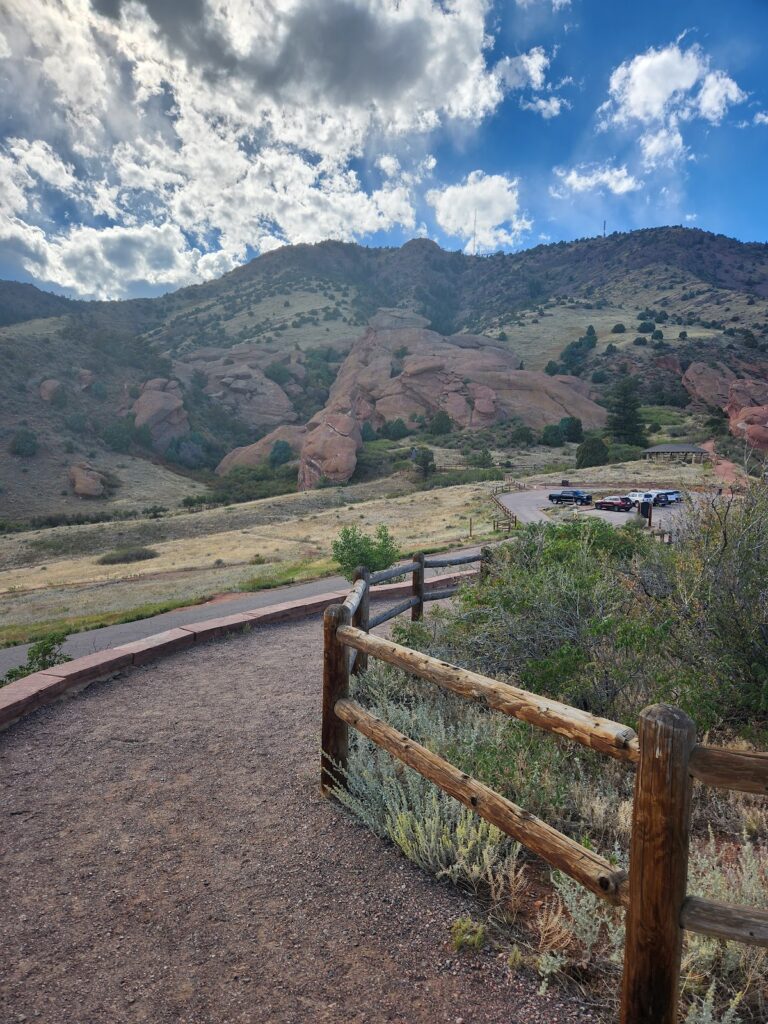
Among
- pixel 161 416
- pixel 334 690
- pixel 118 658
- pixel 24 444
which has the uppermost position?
pixel 161 416

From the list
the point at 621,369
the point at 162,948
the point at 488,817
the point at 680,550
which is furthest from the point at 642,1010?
the point at 621,369

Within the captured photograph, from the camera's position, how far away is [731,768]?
1.76m

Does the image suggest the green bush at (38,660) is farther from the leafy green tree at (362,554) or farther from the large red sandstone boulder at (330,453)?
the large red sandstone boulder at (330,453)

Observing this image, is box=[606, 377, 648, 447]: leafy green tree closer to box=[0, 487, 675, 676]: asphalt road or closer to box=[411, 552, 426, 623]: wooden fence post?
box=[0, 487, 675, 676]: asphalt road

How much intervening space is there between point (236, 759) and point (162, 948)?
1.88 meters

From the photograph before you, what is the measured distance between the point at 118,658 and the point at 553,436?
56.6 metres

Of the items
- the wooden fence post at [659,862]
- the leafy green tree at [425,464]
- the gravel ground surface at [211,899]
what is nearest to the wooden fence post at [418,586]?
the gravel ground surface at [211,899]

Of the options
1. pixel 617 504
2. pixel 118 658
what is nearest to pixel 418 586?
pixel 118 658

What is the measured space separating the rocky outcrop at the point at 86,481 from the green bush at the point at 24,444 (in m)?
5.15

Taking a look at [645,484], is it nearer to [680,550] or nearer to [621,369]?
[680,550]

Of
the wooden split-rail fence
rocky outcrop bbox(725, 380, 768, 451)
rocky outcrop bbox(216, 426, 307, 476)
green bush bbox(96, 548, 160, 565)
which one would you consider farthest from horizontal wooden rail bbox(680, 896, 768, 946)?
rocky outcrop bbox(216, 426, 307, 476)

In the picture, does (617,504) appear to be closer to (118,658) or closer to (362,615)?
(362,615)

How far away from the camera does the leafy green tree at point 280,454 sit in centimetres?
6184

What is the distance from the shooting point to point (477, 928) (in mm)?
2648
